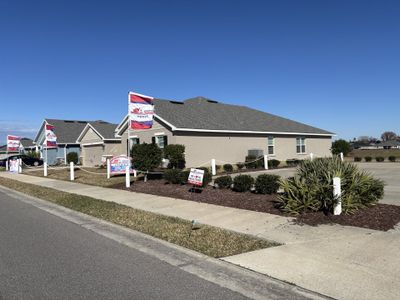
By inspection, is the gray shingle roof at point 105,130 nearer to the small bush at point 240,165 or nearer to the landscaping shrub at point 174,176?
the small bush at point 240,165

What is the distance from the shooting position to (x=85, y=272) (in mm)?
5852

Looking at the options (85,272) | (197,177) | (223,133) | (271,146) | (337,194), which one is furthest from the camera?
(271,146)

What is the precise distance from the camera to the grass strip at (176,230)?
6953 mm

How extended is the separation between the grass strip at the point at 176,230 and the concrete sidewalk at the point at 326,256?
37cm

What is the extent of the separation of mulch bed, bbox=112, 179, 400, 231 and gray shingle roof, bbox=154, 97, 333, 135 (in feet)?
34.5

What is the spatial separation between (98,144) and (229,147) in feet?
51.2

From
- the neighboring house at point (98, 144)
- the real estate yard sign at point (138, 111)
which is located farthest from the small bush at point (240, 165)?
the neighboring house at point (98, 144)

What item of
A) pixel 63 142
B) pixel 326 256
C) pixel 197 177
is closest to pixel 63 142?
pixel 63 142

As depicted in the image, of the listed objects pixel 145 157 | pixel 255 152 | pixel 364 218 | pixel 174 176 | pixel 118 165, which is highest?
pixel 255 152

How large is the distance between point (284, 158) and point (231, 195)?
21.2 metres

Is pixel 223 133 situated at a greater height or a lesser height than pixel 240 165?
greater

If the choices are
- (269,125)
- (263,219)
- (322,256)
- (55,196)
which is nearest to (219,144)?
(269,125)

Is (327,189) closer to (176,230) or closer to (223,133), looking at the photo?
(176,230)

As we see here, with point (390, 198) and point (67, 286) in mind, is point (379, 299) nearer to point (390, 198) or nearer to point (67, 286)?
point (67, 286)
